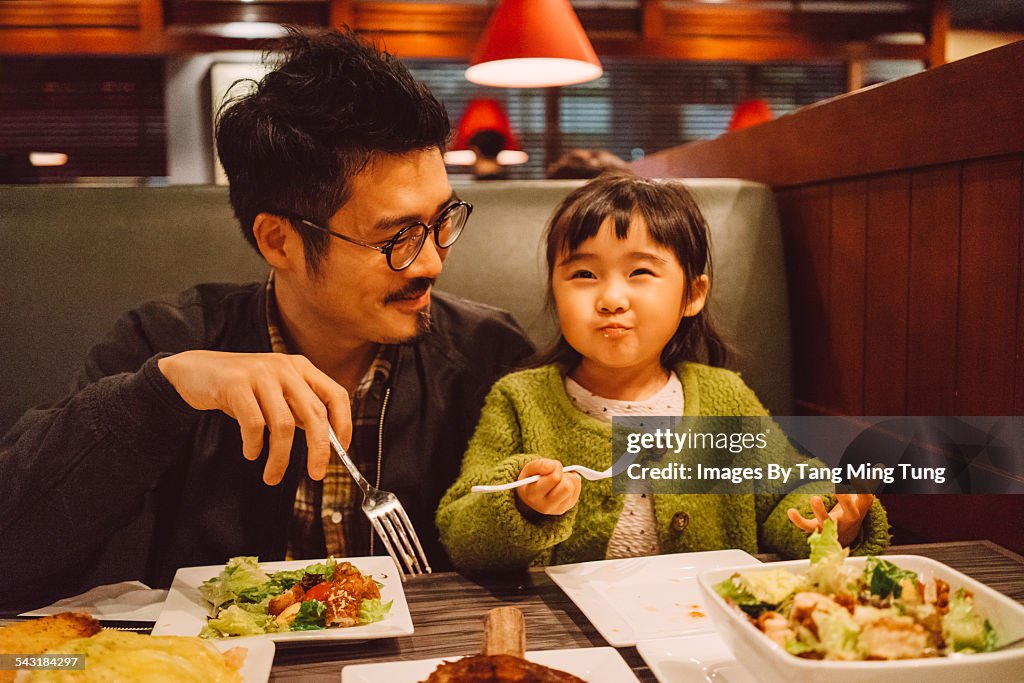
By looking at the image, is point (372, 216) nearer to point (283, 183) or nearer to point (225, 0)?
point (283, 183)

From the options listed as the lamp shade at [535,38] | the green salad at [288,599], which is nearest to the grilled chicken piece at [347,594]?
the green salad at [288,599]

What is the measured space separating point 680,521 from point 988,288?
0.58 metres

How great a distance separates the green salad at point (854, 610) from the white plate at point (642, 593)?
0.15 m

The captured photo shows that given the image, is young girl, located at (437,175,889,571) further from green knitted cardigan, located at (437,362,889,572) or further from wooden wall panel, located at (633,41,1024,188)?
wooden wall panel, located at (633,41,1024,188)

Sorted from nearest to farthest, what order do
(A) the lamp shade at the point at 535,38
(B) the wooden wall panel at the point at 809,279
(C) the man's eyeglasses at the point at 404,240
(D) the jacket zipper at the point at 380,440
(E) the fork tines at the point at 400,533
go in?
1. (E) the fork tines at the point at 400,533
2. (C) the man's eyeglasses at the point at 404,240
3. (D) the jacket zipper at the point at 380,440
4. (B) the wooden wall panel at the point at 809,279
5. (A) the lamp shade at the point at 535,38

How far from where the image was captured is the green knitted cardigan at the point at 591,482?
124 cm

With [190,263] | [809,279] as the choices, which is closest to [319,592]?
[190,263]

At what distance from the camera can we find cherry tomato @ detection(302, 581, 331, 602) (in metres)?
1.01

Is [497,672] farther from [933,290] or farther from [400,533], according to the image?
[933,290]

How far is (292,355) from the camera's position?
1202 millimetres

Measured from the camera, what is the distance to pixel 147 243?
1.75 m

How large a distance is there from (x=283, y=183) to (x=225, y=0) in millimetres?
3428

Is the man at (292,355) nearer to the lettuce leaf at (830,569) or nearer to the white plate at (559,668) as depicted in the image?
the white plate at (559,668)

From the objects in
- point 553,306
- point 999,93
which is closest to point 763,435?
point 553,306
